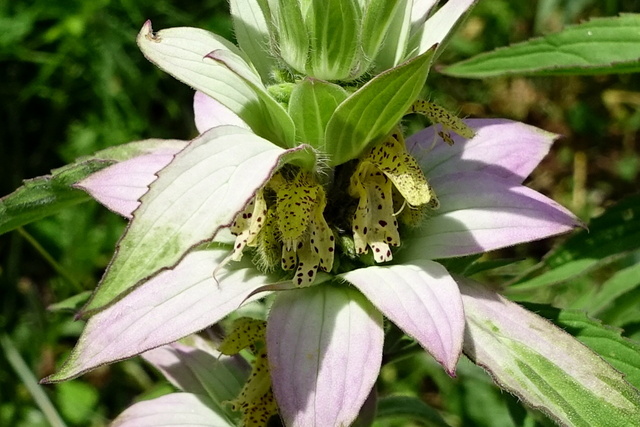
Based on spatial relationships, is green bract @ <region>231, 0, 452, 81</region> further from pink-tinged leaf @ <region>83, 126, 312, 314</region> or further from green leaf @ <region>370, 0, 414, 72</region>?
pink-tinged leaf @ <region>83, 126, 312, 314</region>

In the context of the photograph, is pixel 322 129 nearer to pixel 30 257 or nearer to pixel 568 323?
pixel 568 323

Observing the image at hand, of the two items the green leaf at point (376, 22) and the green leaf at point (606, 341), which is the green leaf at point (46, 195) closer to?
the green leaf at point (376, 22)

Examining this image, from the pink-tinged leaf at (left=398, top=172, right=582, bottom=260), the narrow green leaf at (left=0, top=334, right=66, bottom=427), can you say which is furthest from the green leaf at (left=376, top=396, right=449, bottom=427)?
the narrow green leaf at (left=0, top=334, right=66, bottom=427)

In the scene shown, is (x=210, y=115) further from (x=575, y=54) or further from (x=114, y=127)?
(x=114, y=127)

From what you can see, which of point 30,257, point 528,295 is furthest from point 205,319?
point 30,257

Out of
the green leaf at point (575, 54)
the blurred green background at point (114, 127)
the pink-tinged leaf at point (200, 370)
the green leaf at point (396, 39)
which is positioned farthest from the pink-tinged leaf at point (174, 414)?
the blurred green background at point (114, 127)

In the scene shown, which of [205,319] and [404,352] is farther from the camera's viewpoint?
[404,352]

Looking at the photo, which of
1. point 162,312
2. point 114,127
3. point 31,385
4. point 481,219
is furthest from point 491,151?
point 114,127

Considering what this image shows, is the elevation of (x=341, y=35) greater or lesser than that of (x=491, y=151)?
greater
